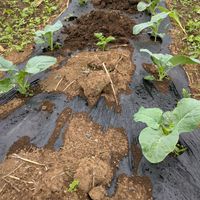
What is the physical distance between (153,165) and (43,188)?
31.8 inches

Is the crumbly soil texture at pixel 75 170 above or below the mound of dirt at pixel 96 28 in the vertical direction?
below

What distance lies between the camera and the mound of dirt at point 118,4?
4.24 meters

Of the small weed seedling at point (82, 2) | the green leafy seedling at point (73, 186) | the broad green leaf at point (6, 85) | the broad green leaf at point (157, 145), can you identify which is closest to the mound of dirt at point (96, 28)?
the small weed seedling at point (82, 2)

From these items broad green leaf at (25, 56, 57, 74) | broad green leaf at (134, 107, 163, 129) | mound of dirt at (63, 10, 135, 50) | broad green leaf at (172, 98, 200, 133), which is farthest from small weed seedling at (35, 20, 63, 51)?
broad green leaf at (172, 98, 200, 133)

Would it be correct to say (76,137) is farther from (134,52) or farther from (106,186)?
(134,52)

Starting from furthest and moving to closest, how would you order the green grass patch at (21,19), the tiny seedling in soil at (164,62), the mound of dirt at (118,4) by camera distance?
the mound of dirt at (118,4) < the green grass patch at (21,19) < the tiny seedling in soil at (164,62)

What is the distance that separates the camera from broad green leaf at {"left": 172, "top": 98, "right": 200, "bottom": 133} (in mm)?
2227

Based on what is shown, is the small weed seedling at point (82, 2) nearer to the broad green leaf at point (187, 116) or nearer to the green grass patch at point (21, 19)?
the green grass patch at point (21, 19)

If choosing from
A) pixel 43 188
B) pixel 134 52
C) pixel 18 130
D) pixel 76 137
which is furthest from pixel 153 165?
pixel 134 52

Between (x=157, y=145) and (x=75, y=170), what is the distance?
61 centimetres

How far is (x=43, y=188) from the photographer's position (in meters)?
2.16

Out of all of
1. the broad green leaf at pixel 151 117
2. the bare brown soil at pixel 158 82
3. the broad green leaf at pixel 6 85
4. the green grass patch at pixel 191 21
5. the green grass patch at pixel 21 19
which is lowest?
the green grass patch at pixel 191 21

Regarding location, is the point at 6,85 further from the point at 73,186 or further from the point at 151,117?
the point at 151,117

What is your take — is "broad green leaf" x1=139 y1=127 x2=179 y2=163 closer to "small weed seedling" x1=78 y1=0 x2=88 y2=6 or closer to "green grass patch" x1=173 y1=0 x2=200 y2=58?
"green grass patch" x1=173 y1=0 x2=200 y2=58
